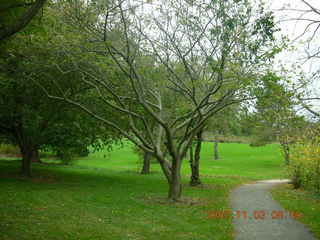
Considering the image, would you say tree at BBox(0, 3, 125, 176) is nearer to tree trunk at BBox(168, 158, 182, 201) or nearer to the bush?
tree trunk at BBox(168, 158, 182, 201)

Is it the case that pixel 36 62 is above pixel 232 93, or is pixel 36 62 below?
above

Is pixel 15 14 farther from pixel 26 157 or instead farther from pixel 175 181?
pixel 26 157

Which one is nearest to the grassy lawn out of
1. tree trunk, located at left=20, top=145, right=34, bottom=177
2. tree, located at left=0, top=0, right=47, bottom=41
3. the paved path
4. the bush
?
the paved path

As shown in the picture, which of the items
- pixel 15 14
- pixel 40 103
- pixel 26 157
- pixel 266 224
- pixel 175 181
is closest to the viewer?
pixel 15 14

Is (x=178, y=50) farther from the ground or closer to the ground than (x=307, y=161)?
farther from the ground

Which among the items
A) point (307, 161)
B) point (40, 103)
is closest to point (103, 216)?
point (40, 103)

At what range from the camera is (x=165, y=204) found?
42.6 ft

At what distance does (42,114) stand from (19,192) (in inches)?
232

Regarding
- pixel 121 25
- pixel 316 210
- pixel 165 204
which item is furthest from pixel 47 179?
pixel 316 210

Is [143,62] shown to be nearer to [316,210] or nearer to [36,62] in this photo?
[36,62]
